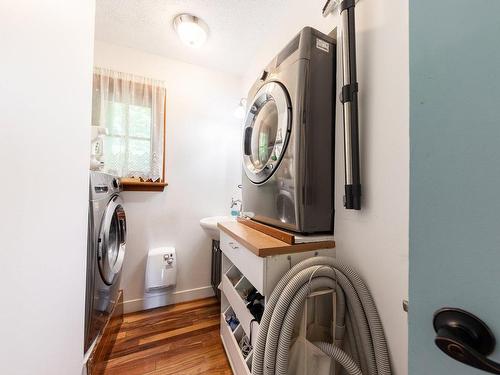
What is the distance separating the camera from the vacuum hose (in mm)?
628

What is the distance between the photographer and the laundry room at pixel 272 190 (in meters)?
0.26

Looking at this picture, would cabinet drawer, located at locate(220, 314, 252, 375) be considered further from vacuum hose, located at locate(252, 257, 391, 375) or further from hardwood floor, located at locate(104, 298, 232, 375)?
vacuum hose, located at locate(252, 257, 391, 375)

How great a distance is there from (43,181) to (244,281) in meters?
1.00

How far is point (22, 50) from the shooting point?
1.47 ft

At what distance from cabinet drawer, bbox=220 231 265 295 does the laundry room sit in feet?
0.03

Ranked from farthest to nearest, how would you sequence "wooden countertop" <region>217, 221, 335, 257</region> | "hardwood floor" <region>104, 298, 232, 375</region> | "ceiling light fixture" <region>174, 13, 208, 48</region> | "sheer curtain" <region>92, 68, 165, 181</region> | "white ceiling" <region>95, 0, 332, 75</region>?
"sheer curtain" <region>92, 68, 165, 181</region> → "ceiling light fixture" <region>174, 13, 208, 48</region> → "white ceiling" <region>95, 0, 332, 75</region> → "hardwood floor" <region>104, 298, 232, 375</region> → "wooden countertop" <region>217, 221, 335, 257</region>

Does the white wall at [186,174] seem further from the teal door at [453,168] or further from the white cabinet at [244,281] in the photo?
the teal door at [453,168]

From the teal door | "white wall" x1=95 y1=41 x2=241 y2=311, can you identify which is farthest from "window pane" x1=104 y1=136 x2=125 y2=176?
the teal door

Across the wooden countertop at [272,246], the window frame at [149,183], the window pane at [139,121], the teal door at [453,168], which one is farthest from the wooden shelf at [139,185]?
the teal door at [453,168]

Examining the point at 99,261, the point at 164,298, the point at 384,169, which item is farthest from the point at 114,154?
the point at 384,169

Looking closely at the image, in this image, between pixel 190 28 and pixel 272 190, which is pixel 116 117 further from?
pixel 272 190

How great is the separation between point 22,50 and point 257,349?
3.50 feet

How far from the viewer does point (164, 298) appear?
5.71 feet

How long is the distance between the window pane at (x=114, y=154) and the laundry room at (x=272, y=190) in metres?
0.01
